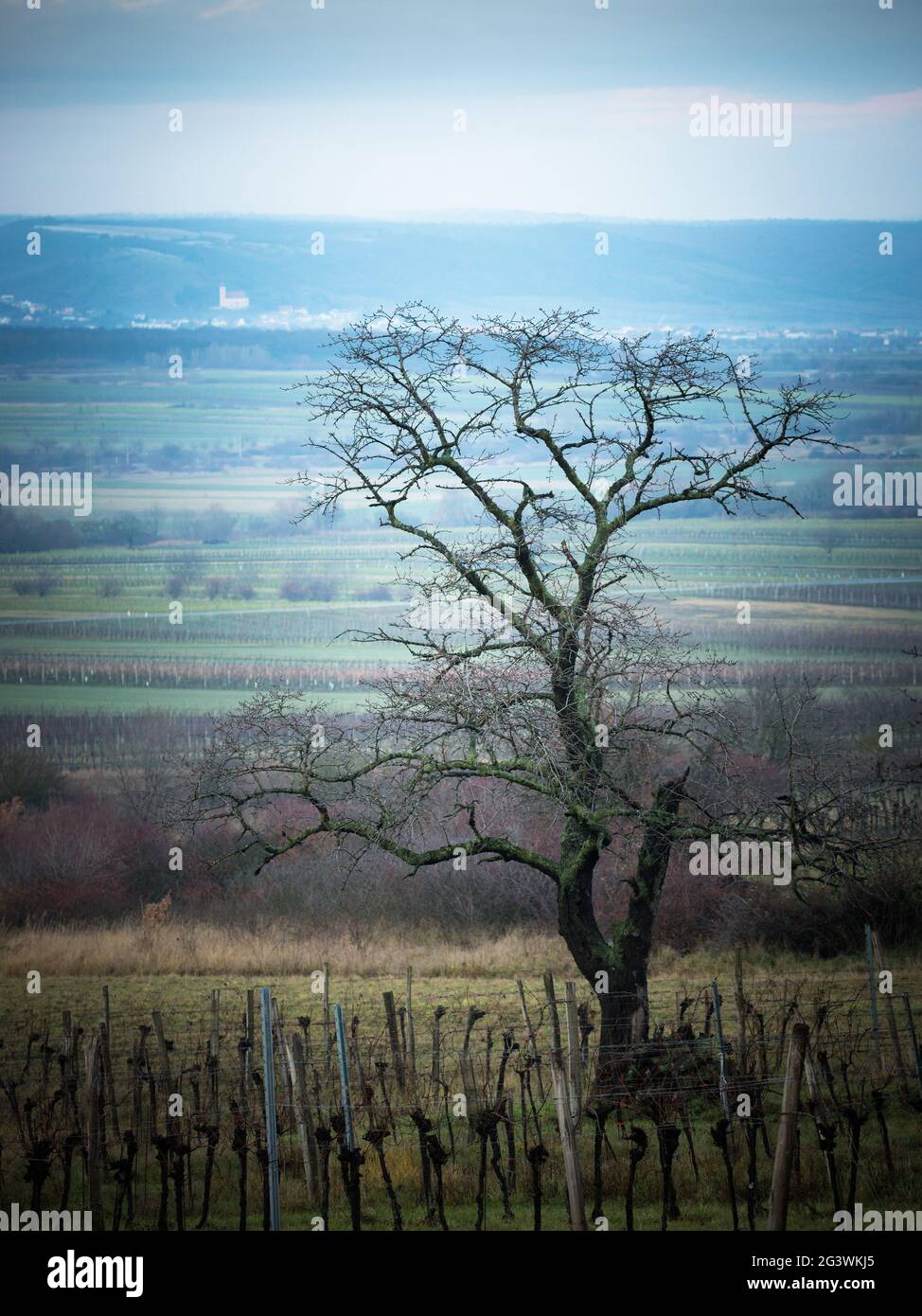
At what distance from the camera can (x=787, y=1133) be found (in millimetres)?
10836

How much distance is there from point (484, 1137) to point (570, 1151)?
1019mm

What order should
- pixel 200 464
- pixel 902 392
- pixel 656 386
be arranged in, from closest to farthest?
pixel 656 386, pixel 902 392, pixel 200 464

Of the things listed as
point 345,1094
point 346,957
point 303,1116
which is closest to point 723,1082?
point 345,1094

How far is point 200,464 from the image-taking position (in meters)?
178

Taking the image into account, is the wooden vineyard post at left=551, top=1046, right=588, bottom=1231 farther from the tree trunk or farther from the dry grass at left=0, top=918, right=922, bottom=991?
the dry grass at left=0, top=918, right=922, bottom=991

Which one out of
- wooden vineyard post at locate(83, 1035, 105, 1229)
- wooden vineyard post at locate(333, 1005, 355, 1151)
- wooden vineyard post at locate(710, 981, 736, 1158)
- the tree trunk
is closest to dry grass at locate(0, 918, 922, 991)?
the tree trunk

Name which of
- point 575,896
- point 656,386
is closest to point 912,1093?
point 575,896

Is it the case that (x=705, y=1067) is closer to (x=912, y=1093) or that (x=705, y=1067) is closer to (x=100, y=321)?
(x=912, y=1093)

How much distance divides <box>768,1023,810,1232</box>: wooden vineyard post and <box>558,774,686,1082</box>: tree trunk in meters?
4.78

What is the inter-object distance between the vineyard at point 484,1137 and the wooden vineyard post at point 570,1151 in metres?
0.02

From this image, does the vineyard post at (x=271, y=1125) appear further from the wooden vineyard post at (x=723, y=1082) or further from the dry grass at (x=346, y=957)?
the dry grass at (x=346, y=957)

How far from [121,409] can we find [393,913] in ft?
520

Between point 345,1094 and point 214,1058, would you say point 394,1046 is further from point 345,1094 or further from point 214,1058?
point 345,1094

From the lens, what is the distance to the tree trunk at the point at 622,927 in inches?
636
